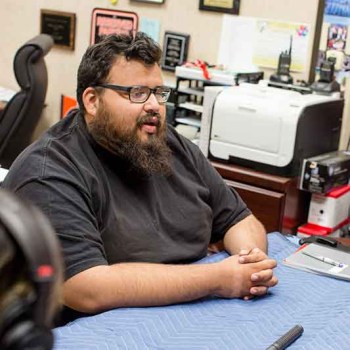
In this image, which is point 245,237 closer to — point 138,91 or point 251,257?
point 251,257

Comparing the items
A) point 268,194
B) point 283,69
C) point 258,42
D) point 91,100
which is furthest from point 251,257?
point 258,42

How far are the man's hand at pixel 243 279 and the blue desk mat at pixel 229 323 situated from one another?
0.02m

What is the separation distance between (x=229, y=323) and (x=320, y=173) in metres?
1.30

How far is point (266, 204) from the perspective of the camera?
8.08 ft

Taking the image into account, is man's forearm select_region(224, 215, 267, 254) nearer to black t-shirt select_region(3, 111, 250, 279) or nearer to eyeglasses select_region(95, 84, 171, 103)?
black t-shirt select_region(3, 111, 250, 279)

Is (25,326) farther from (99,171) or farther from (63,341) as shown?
(99,171)

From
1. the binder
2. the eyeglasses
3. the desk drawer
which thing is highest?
the eyeglasses

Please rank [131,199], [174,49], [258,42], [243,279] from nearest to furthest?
1. [243,279]
2. [131,199]
3. [258,42]
4. [174,49]

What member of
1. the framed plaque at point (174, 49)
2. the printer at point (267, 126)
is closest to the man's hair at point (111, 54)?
the printer at point (267, 126)

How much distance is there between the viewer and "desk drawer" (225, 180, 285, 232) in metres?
2.45

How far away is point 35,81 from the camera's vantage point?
2.92 metres

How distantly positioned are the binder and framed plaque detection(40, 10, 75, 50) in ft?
7.55

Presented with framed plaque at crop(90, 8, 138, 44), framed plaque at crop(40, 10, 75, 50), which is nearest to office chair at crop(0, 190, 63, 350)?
framed plaque at crop(90, 8, 138, 44)

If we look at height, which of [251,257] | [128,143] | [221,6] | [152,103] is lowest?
[251,257]
